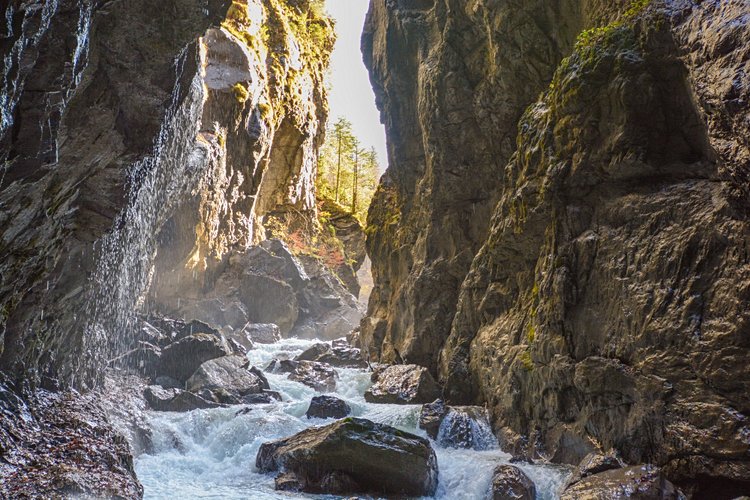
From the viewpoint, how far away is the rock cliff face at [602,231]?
6.53 m

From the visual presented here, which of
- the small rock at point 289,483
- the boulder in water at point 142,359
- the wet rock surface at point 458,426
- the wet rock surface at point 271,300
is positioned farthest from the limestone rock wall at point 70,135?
the wet rock surface at point 271,300

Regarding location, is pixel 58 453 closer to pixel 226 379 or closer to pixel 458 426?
pixel 458 426

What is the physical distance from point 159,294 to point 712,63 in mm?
24640

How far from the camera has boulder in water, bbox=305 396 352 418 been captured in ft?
42.6

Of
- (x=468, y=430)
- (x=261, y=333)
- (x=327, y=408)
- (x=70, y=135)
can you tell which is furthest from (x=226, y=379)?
(x=261, y=333)

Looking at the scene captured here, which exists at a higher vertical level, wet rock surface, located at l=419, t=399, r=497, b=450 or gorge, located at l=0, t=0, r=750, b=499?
gorge, located at l=0, t=0, r=750, b=499

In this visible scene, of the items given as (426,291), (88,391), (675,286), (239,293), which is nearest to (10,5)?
(675,286)

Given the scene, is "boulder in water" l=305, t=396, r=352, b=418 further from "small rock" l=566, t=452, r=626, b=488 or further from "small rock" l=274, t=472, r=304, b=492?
"small rock" l=566, t=452, r=626, b=488

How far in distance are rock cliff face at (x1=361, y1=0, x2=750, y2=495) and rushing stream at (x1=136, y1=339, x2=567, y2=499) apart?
3.49ft

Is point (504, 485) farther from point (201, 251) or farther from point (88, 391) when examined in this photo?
point (201, 251)

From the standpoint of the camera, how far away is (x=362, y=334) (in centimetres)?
2444

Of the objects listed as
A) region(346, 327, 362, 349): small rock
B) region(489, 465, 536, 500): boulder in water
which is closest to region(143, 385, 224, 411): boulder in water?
region(489, 465, 536, 500): boulder in water

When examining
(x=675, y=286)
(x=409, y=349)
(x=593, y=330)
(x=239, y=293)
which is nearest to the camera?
(x=675, y=286)

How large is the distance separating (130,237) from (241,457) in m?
5.00
